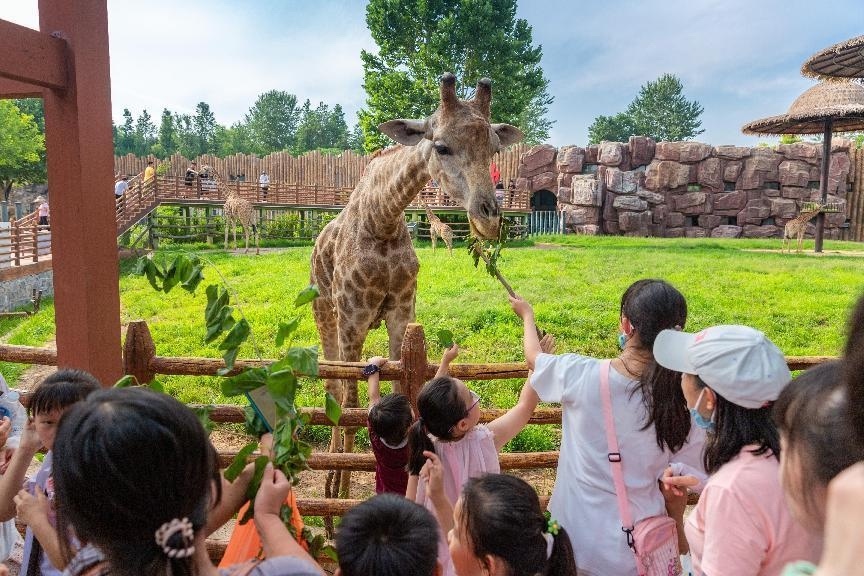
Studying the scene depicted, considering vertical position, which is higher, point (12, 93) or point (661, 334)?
point (12, 93)

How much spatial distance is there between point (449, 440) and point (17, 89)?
7.35 feet

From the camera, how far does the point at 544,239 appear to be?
21.8 metres

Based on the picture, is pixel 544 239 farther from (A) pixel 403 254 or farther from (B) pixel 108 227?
(B) pixel 108 227

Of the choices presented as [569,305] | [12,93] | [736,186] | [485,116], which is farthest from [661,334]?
[736,186]

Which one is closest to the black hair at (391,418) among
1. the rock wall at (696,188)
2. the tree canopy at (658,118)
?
the rock wall at (696,188)

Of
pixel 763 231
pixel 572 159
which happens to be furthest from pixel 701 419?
pixel 763 231

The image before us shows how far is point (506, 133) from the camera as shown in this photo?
14.2 feet

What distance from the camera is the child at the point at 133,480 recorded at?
122 centimetres

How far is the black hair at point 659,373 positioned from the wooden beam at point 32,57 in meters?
2.31

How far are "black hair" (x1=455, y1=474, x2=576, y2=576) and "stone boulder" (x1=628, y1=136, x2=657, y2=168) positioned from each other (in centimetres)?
2564

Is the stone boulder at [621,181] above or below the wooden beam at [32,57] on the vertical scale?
above

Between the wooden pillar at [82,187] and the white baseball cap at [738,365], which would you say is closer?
the white baseball cap at [738,365]

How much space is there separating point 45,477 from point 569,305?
8.67 meters

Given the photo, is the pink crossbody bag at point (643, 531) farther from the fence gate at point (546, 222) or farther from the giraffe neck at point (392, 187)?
the fence gate at point (546, 222)
